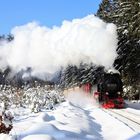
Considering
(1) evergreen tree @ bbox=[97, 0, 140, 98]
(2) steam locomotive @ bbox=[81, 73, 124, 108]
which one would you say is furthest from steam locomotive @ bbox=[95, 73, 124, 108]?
(1) evergreen tree @ bbox=[97, 0, 140, 98]

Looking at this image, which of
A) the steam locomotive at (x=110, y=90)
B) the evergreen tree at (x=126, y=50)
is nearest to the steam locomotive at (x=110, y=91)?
the steam locomotive at (x=110, y=90)

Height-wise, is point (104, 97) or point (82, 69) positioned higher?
point (82, 69)

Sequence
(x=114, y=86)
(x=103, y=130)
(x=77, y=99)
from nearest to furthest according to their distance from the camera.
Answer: (x=103, y=130)
(x=114, y=86)
(x=77, y=99)

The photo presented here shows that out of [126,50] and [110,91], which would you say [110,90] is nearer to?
[110,91]

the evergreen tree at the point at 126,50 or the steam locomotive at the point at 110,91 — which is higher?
the evergreen tree at the point at 126,50

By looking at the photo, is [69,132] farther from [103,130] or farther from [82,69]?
[82,69]

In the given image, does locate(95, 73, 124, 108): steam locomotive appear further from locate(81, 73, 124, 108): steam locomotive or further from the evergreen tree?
the evergreen tree

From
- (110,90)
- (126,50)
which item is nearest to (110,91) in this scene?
(110,90)

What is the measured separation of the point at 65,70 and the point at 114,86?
28.6m

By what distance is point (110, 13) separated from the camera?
5366cm

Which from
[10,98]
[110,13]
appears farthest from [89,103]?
[110,13]

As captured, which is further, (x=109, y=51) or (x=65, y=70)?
(x=65, y=70)

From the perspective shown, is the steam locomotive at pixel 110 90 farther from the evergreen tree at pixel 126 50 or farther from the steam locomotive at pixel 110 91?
the evergreen tree at pixel 126 50

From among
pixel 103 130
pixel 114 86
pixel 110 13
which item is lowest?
pixel 103 130
